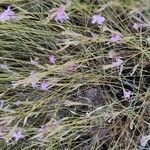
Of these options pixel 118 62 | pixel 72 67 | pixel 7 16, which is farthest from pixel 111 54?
pixel 7 16

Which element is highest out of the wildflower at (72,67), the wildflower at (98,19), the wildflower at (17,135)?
the wildflower at (98,19)

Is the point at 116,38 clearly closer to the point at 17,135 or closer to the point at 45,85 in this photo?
the point at 45,85

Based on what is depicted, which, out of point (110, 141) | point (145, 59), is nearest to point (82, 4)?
point (145, 59)

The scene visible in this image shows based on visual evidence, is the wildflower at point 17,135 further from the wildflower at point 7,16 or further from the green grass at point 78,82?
the wildflower at point 7,16

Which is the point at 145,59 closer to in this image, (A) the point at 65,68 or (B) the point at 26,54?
(A) the point at 65,68

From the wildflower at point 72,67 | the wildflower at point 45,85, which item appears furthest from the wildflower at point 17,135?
the wildflower at point 72,67

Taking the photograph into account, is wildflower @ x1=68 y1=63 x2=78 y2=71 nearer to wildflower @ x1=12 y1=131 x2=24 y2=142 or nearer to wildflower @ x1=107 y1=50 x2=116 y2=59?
wildflower @ x1=107 y1=50 x2=116 y2=59

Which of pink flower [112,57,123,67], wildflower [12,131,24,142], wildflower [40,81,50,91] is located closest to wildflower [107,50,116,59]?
pink flower [112,57,123,67]

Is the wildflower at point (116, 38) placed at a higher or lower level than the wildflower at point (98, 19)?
lower

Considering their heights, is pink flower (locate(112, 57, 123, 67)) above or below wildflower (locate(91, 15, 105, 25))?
below
